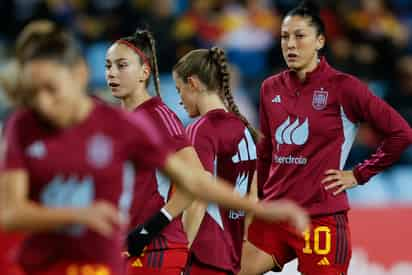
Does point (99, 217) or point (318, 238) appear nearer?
point (99, 217)

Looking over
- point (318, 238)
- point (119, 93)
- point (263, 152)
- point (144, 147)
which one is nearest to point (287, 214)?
point (144, 147)

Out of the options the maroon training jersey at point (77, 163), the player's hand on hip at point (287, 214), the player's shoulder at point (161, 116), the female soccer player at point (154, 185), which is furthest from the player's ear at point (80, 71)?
the player's shoulder at point (161, 116)

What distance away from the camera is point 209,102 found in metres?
6.81

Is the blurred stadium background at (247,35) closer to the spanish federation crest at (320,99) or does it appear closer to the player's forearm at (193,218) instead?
the spanish federation crest at (320,99)

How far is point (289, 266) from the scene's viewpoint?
939 centimetres

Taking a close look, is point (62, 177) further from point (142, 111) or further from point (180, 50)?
point (180, 50)

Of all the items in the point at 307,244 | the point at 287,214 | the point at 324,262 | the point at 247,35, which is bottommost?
the point at 324,262

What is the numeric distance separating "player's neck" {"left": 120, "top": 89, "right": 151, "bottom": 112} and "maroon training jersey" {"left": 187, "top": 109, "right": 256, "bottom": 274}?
0.39 m

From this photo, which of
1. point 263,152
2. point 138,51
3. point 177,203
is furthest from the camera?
point 263,152

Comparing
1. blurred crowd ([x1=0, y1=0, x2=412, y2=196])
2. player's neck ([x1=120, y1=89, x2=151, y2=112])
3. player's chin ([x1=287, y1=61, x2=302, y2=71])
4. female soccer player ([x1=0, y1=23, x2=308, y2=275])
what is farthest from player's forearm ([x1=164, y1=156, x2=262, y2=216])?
blurred crowd ([x1=0, y1=0, x2=412, y2=196])

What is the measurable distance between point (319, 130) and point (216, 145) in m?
0.74

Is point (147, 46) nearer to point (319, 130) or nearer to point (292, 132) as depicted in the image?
point (292, 132)

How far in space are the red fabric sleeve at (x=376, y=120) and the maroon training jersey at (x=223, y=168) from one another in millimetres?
676

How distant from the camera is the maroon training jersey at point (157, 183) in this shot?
609cm
